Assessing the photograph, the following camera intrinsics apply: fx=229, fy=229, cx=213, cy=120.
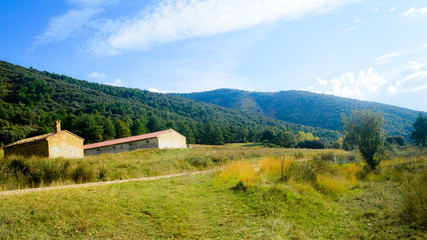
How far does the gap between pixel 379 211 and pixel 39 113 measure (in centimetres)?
8181

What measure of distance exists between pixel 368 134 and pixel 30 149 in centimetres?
3444

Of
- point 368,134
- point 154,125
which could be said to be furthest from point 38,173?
point 154,125

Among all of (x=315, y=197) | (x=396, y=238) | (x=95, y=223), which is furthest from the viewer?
(x=315, y=197)

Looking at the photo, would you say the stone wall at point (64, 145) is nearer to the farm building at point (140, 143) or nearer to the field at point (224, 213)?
the farm building at point (140, 143)

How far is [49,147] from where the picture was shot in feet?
86.4

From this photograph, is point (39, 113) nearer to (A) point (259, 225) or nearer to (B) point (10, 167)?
(B) point (10, 167)

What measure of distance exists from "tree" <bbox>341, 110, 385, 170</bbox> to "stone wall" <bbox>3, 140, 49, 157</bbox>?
3053 cm

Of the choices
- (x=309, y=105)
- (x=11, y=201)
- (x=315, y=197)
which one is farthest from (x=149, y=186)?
(x=309, y=105)

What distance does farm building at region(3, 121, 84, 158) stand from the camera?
26.4m

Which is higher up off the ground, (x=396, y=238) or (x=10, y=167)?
(x=10, y=167)

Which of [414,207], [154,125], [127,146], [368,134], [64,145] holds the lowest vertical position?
[414,207]

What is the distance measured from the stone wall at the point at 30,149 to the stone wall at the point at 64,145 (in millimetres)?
682

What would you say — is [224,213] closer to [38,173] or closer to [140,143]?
[38,173]

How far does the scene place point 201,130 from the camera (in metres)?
88.6
